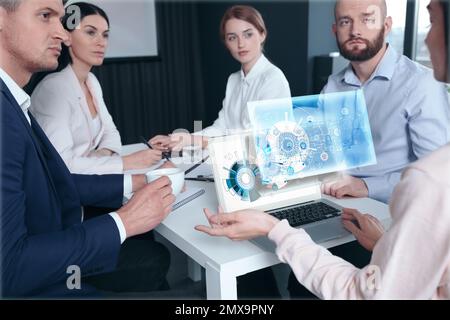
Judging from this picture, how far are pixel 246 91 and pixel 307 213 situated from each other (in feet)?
3.65

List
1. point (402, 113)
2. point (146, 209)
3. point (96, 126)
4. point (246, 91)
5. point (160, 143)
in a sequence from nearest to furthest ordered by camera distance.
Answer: point (146, 209) < point (402, 113) < point (160, 143) < point (96, 126) < point (246, 91)

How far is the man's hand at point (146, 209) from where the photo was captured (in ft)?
2.69

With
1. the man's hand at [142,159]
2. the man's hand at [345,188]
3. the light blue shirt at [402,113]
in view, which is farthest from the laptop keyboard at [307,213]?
the man's hand at [142,159]

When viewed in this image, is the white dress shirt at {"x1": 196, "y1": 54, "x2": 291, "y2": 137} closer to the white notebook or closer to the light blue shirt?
the light blue shirt

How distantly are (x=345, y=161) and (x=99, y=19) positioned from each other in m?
1.14

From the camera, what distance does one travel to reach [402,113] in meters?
1.24

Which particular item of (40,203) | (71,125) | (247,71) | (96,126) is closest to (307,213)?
(40,203)

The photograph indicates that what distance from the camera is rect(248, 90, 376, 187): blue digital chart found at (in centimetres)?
92

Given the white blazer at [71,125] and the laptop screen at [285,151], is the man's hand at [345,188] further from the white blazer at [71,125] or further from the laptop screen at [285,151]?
the white blazer at [71,125]

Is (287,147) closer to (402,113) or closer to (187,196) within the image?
(187,196)

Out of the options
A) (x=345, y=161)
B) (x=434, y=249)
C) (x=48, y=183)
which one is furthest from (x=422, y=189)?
(x=48, y=183)

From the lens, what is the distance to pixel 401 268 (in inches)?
21.1

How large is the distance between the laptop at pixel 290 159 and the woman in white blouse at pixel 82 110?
523mm

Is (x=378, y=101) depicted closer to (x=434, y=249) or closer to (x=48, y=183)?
(x=434, y=249)
